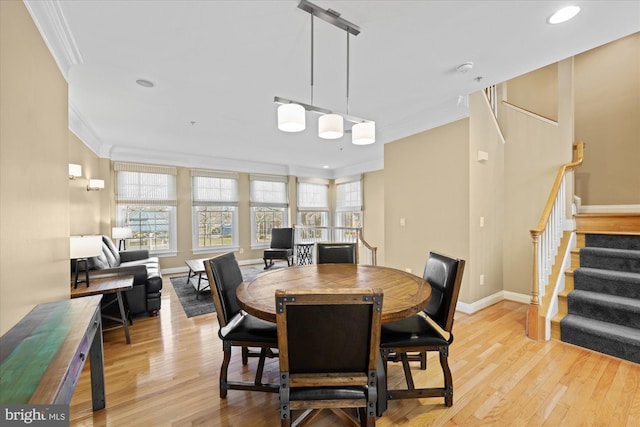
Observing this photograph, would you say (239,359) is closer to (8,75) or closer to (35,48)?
(8,75)

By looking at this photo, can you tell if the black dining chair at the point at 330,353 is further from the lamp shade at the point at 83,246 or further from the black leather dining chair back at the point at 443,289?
the lamp shade at the point at 83,246

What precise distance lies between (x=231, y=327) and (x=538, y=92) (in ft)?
17.6

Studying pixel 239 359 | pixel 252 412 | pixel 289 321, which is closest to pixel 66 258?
pixel 239 359

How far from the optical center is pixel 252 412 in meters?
1.73

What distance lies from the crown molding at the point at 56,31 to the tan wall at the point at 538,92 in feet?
17.7

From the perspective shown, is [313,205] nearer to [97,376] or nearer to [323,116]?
[323,116]

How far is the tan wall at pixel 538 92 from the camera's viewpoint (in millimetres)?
3969

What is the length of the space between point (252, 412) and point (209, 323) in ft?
5.52

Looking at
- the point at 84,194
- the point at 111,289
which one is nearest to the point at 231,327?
the point at 111,289

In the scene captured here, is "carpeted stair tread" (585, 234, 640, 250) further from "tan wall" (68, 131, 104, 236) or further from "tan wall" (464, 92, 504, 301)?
"tan wall" (68, 131, 104, 236)

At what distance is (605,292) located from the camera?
265 centimetres

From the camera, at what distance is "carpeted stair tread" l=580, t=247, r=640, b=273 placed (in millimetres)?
2638

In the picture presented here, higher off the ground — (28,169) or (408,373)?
(28,169)

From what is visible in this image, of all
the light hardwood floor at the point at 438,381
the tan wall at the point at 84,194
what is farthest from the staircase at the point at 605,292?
the tan wall at the point at 84,194
